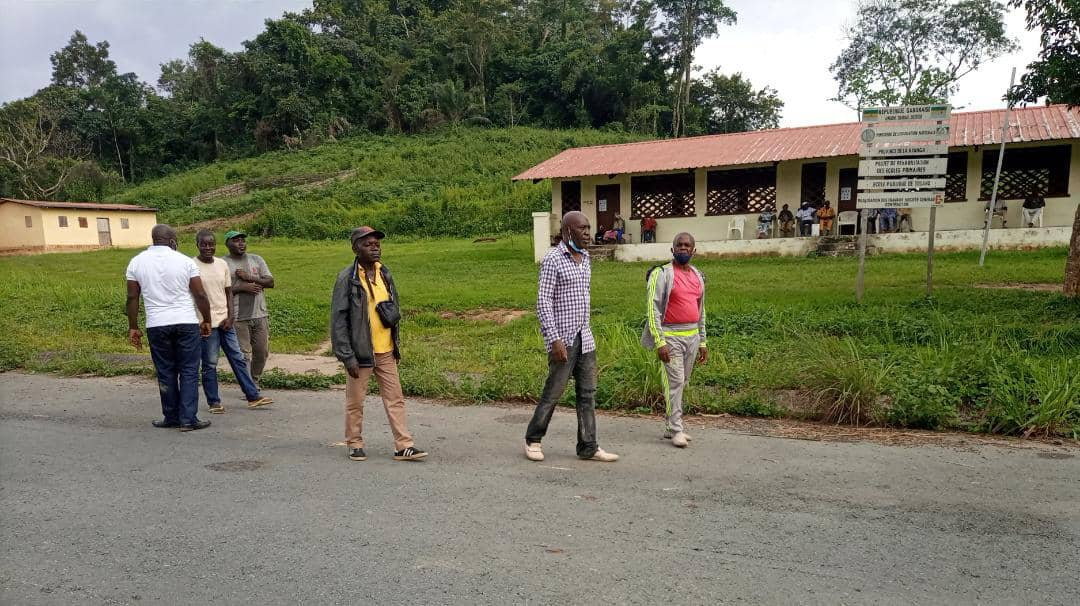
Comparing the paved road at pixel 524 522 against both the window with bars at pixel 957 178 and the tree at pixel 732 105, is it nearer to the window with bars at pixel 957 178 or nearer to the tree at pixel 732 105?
the window with bars at pixel 957 178

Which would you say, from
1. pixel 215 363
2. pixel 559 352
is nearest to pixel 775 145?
pixel 215 363

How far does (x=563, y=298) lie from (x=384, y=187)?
35.3 metres

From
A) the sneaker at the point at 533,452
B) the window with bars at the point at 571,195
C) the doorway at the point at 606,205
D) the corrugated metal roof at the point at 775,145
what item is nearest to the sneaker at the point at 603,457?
the sneaker at the point at 533,452

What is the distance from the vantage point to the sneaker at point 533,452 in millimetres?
5082

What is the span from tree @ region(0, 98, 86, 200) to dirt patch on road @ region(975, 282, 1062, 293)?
5406 cm

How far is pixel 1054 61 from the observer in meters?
8.59

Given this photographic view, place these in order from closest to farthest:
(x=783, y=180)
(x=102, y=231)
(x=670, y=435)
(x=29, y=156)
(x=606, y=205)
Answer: (x=670, y=435) → (x=783, y=180) → (x=606, y=205) → (x=102, y=231) → (x=29, y=156)

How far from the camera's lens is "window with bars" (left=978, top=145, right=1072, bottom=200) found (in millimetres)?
17859

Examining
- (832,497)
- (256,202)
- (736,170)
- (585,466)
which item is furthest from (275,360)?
(256,202)

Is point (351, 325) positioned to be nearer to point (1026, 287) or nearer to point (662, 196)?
point (1026, 287)

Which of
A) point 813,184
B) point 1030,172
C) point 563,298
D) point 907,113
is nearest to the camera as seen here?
point 563,298

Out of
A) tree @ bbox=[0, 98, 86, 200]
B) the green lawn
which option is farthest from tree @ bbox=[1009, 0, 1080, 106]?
tree @ bbox=[0, 98, 86, 200]

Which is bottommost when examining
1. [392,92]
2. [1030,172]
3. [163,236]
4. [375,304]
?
[375,304]

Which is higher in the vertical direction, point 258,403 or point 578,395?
point 578,395
